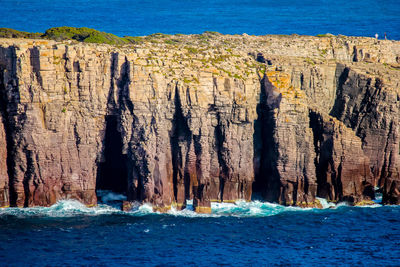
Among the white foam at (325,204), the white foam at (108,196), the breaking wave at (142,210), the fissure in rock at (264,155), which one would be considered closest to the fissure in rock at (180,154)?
the breaking wave at (142,210)

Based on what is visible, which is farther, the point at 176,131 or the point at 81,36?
the point at 81,36

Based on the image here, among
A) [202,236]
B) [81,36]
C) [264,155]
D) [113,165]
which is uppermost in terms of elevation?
[81,36]

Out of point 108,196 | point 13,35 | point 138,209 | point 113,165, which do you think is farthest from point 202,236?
point 13,35

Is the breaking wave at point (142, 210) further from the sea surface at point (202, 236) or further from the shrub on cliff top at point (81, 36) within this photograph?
the shrub on cliff top at point (81, 36)

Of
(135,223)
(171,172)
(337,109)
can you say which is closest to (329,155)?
(337,109)

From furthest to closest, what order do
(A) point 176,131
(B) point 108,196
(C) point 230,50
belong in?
(C) point 230,50
(B) point 108,196
(A) point 176,131

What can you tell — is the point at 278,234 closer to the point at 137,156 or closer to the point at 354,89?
the point at 137,156

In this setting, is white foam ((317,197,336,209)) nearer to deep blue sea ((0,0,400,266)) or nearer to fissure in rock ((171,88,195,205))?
deep blue sea ((0,0,400,266))

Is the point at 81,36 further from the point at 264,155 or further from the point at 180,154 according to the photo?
the point at 264,155

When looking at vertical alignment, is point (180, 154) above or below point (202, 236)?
above
